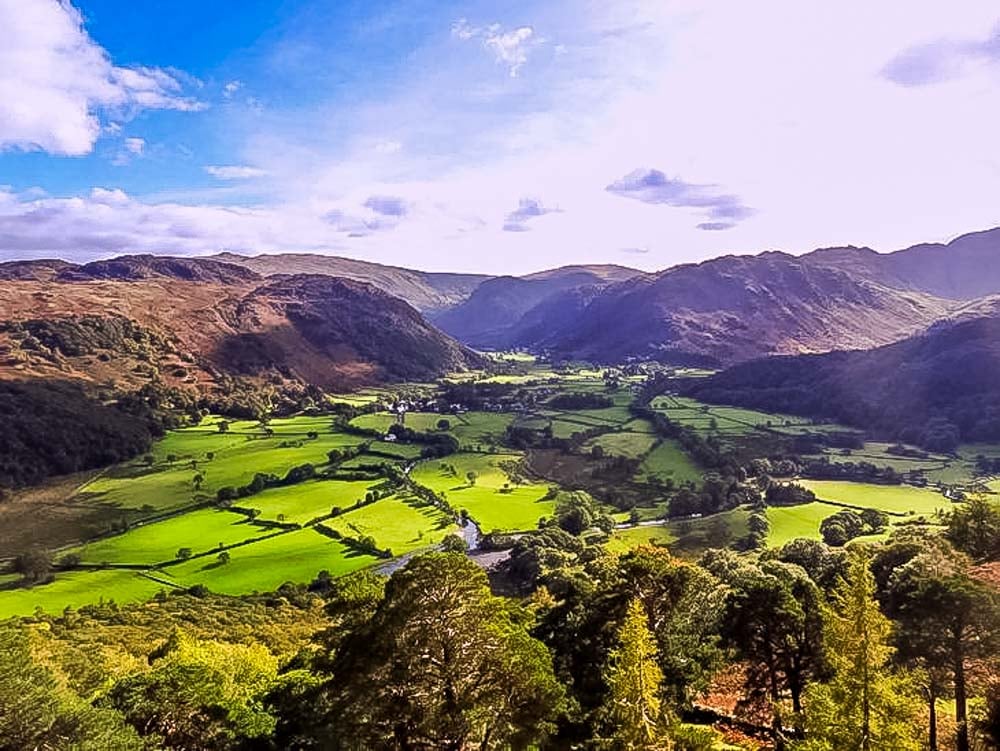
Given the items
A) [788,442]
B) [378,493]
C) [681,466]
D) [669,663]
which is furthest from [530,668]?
[788,442]

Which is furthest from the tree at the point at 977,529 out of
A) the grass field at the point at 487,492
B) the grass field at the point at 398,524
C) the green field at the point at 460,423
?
the green field at the point at 460,423

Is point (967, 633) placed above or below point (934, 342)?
below

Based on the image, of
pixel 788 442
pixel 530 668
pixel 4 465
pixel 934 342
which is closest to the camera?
pixel 530 668

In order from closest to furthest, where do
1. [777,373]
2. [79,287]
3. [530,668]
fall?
[530,668], [777,373], [79,287]

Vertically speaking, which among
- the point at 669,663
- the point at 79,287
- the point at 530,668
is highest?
the point at 79,287

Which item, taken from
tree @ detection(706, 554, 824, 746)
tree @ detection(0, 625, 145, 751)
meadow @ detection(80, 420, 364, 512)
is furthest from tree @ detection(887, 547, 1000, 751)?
meadow @ detection(80, 420, 364, 512)

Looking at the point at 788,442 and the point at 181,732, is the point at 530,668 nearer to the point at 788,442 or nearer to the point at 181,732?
the point at 181,732

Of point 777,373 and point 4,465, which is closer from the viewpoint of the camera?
point 4,465
